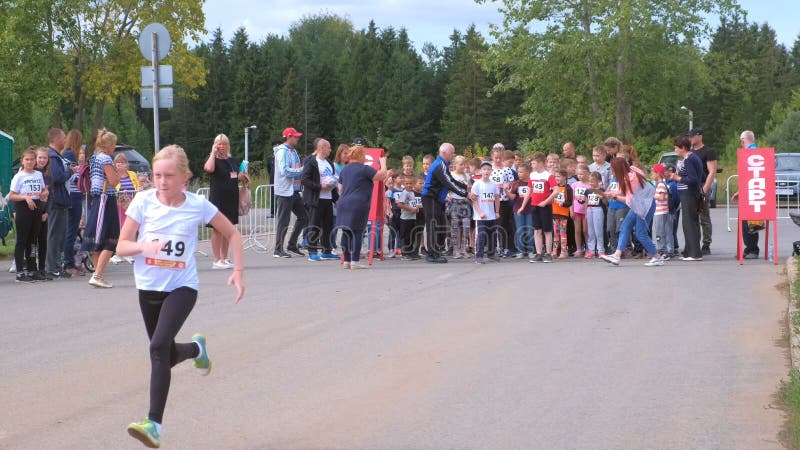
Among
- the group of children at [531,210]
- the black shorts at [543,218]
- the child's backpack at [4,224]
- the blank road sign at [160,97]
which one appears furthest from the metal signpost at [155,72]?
the black shorts at [543,218]

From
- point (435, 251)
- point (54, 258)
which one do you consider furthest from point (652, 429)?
point (435, 251)

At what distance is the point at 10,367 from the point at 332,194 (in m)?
10.9

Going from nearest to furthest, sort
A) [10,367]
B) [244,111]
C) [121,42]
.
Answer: [10,367] → [121,42] → [244,111]

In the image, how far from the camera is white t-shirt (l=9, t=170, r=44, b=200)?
14742 millimetres

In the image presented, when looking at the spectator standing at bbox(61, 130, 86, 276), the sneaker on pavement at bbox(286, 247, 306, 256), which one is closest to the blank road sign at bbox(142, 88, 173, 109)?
the sneaker on pavement at bbox(286, 247, 306, 256)

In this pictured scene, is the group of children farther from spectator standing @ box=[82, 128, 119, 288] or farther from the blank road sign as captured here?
spectator standing @ box=[82, 128, 119, 288]

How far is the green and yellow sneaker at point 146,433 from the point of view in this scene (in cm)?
573

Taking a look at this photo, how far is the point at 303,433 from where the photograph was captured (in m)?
6.43

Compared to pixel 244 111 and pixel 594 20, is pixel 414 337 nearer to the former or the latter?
pixel 594 20

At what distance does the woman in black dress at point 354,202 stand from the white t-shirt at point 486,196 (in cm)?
181

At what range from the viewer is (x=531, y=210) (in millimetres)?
18406

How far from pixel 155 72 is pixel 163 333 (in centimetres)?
1423

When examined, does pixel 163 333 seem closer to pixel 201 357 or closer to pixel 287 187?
pixel 201 357

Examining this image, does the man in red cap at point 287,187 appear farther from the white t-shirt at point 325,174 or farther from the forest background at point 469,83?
the forest background at point 469,83
